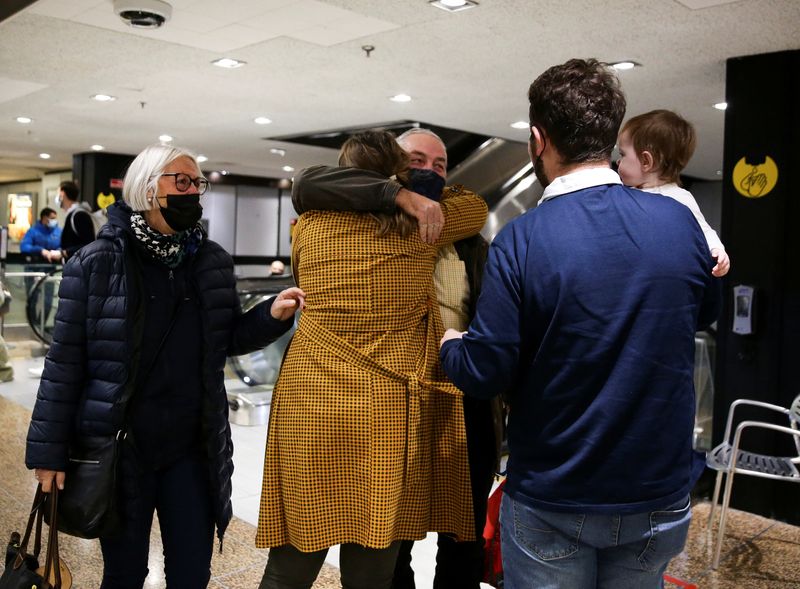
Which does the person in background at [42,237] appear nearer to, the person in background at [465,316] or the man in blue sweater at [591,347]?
the person in background at [465,316]

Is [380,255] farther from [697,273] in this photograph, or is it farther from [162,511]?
[162,511]

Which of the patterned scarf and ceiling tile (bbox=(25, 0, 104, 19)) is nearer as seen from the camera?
the patterned scarf

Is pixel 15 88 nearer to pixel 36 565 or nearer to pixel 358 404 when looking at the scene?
pixel 36 565

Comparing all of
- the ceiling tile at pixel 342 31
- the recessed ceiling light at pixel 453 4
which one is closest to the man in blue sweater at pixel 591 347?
the recessed ceiling light at pixel 453 4

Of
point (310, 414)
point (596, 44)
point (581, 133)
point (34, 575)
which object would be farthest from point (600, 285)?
point (596, 44)

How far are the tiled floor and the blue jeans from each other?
5.82ft

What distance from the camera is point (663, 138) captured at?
6.58 feet

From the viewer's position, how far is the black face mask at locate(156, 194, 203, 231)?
2.04 meters

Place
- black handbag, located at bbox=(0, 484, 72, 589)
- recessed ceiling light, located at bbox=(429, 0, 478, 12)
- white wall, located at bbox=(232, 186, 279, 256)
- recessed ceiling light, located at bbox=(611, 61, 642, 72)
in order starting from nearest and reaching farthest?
black handbag, located at bbox=(0, 484, 72, 589) → recessed ceiling light, located at bbox=(429, 0, 478, 12) → recessed ceiling light, located at bbox=(611, 61, 642, 72) → white wall, located at bbox=(232, 186, 279, 256)

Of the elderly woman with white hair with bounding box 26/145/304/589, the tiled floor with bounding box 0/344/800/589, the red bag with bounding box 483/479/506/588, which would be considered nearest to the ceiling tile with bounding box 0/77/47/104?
the tiled floor with bounding box 0/344/800/589

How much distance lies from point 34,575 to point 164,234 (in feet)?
3.12

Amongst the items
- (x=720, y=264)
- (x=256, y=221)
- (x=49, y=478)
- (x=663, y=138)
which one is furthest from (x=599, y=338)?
(x=256, y=221)

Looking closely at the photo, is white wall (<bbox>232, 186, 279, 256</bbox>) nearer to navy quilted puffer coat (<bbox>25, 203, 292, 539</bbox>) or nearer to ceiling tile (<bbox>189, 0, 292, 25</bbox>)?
ceiling tile (<bbox>189, 0, 292, 25</bbox>)

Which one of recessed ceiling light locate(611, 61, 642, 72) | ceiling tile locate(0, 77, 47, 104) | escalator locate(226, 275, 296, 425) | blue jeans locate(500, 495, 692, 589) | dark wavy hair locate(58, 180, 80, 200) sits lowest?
escalator locate(226, 275, 296, 425)
